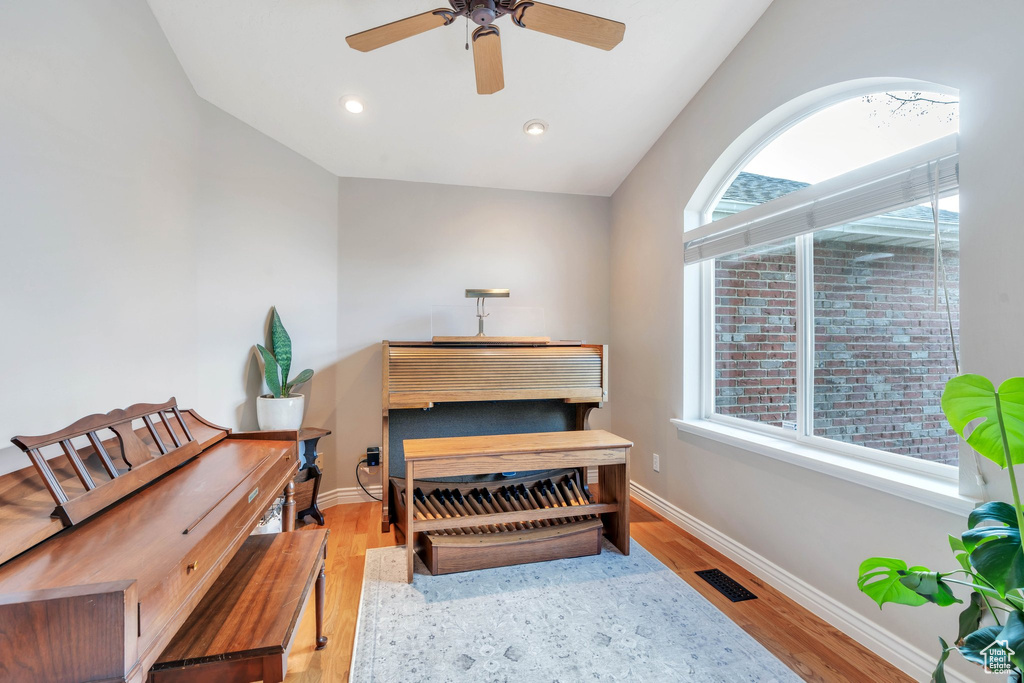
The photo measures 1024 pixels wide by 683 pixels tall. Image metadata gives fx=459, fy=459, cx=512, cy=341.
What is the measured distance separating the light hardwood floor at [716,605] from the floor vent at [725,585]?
3cm

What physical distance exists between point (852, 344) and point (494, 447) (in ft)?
5.52

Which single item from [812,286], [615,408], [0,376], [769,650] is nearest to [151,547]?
[0,376]

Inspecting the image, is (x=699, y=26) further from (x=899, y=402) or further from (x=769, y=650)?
(x=769, y=650)

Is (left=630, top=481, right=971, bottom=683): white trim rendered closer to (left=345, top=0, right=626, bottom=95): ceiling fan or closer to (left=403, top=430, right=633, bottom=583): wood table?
(left=403, top=430, right=633, bottom=583): wood table

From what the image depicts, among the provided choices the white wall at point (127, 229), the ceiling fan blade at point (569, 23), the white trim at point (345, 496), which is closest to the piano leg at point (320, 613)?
the white wall at point (127, 229)

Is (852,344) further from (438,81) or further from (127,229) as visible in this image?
(127,229)

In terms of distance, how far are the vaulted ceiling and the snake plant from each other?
1.15m

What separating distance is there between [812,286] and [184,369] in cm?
297

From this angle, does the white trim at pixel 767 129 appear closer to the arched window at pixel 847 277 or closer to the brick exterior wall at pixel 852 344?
the arched window at pixel 847 277

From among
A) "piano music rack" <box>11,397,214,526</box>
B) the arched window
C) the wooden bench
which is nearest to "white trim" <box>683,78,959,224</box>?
the arched window

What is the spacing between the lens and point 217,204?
2.43m

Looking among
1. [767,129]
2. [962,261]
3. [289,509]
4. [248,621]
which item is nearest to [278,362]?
[289,509]

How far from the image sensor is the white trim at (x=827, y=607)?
155 centimetres

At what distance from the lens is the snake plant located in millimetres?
2582
